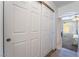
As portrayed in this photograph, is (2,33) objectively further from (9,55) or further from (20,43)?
(20,43)

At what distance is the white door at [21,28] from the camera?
170cm

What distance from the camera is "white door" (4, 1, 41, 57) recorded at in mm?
1703

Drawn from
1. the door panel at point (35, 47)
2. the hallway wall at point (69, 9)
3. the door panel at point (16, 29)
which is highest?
the hallway wall at point (69, 9)

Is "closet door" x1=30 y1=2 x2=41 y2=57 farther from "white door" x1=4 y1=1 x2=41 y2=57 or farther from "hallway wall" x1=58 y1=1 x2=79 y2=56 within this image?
"hallway wall" x1=58 y1=1 x2=79 y2=56

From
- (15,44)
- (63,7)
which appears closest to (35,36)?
(15,44)

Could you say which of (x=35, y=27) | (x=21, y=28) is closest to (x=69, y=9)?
(x=35, y=27)

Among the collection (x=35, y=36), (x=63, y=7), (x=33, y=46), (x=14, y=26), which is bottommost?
(x=33, y=46)

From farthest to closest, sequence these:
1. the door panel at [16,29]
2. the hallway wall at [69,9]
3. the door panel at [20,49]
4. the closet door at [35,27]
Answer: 1. the hallway wall at [69,9]
2. the closet door at [35,27]
3. the door panel at [20,49]
4. the door panel at [16,29]

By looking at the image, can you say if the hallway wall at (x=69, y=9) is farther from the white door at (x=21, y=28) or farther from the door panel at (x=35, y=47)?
the door panel at (x=35, y=47)

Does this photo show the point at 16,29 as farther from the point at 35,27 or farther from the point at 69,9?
the point at 69,9

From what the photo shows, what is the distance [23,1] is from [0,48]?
1077 mm

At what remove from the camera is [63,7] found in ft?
16.1

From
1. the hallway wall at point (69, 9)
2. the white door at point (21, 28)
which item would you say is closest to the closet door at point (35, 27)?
the white door at point (21, 28)

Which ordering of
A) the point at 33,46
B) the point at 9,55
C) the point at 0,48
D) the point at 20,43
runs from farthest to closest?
1. the point at 33,46
2. the point at 20,43
3. the point at 9,55
4. the point at 0,48
